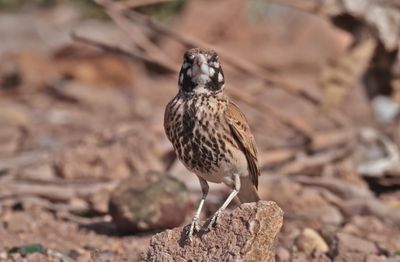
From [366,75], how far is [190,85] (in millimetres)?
5067

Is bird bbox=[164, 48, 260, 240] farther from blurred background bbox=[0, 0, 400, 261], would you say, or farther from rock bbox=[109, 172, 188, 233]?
rock bbox=[109, 172, 188, 233]

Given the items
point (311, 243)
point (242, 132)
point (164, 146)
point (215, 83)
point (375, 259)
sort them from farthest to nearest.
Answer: point (164, 146) → point (311, 243) → point (375, 259) → point (242, 132) → point (215, 83)

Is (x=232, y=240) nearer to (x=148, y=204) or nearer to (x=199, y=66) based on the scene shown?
(x=199, y=66)

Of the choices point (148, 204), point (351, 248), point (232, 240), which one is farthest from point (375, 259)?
point (232, 240)

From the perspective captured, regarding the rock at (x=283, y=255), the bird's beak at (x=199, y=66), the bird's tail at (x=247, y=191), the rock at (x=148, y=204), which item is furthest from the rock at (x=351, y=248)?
the bird's beak at (x=199, y=66)

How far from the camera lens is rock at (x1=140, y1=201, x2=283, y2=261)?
4.87 metres

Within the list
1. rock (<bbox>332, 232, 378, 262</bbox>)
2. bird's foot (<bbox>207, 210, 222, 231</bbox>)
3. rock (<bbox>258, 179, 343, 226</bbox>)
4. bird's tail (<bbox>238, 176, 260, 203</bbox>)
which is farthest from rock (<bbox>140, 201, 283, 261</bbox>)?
rock (<bbox>258, 179, 343, 226</bbox>)

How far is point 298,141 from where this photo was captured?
31.5ft

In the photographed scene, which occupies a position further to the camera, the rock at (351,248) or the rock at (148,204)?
the rock at (148,204)

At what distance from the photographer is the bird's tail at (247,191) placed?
5891 mm

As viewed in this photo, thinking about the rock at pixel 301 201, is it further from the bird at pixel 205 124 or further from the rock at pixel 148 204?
the bird at pixel 205 124

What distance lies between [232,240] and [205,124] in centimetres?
69

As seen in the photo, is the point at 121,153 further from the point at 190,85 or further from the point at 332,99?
the point at 190,85

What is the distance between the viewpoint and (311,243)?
658cm
